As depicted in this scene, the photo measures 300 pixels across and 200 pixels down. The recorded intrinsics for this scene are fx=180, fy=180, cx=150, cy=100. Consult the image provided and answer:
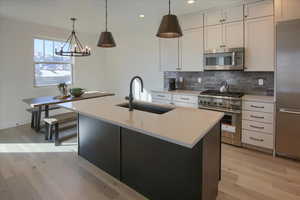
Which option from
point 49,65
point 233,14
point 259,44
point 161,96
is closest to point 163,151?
point 161,96

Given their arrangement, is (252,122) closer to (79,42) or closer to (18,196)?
(18,196)

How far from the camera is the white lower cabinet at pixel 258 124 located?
2977 mm

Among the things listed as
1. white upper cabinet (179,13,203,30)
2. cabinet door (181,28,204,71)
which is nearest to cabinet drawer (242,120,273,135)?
cabinet door (181,28,204,71)

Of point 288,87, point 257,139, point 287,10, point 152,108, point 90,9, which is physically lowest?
point 257,139

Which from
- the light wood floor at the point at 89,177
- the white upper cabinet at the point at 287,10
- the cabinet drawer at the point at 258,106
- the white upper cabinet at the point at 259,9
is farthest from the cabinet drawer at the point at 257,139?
the white upper cabinet at the point at 259,9

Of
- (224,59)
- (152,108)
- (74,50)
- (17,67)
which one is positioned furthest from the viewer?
(17,67)

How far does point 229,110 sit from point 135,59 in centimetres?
335

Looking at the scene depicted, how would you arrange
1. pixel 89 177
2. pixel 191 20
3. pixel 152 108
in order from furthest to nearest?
pixel 191 20
pixel 152 108
pixel 89 177

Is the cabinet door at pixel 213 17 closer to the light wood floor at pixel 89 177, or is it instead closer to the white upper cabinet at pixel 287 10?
the white upper cabinet at pixel 287 10

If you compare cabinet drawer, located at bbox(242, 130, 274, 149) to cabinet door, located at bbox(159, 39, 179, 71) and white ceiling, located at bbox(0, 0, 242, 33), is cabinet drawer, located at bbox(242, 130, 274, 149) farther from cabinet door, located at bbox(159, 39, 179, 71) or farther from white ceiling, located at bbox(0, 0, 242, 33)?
white ceiling, located at bbox(0, 0, 242, 33)

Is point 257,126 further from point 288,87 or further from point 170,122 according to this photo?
point 170,122

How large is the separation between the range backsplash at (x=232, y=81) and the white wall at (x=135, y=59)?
833 mm

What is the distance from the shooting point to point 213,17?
3.63 metres

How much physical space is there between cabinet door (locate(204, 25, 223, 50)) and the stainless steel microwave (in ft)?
0.44
